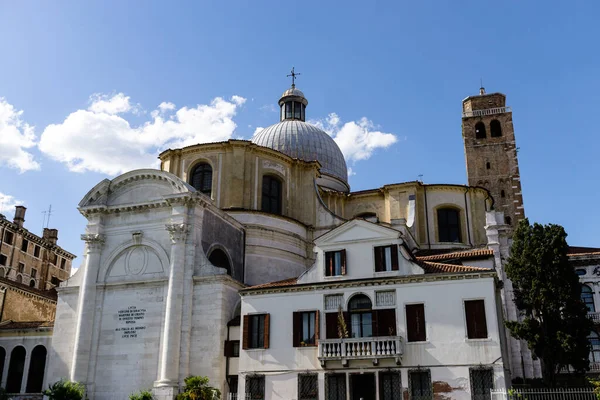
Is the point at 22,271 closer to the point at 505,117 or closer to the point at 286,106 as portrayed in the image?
the point at 286,106

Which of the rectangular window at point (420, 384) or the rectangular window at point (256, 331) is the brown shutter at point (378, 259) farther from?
the rectangular window at point (256, 331)

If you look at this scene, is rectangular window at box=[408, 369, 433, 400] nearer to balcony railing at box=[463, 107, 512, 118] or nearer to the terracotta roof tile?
the terracotta roof tile

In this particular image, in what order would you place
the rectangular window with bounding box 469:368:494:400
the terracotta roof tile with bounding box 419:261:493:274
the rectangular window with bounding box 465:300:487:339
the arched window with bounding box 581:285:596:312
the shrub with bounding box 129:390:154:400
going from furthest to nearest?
the arched window with bounding box 581:285:596:312 < the shrub with bounding box 129:390:154:400 < the terracotta roof tile with bounding box 419:261:493:274 < the rectangular window with bounding box 465:300:487:339 < the rectangular window with bounding box 469:368:494:400

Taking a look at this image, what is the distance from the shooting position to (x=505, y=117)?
54281mm

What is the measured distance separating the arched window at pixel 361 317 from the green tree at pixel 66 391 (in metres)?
12.4

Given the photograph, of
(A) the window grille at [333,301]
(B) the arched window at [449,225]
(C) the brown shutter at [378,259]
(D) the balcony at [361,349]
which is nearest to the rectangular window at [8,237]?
(B) the arched window at [449,225]

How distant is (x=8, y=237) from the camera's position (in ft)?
162

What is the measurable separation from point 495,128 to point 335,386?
38.1 meters

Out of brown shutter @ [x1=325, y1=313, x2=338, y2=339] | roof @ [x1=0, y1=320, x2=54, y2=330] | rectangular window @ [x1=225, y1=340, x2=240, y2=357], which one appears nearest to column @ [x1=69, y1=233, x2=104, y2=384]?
roof @ [x1=0, y1=320, x2=54, y2=330]

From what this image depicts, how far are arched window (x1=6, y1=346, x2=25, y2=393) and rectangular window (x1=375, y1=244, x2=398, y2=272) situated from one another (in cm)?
1978

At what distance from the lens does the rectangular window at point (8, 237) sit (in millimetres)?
48978

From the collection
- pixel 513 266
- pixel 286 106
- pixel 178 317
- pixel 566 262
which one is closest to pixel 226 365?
pixel 178 317

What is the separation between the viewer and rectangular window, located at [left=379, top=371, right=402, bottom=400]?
2217cm

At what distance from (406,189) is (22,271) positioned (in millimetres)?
33143
